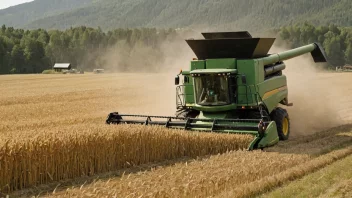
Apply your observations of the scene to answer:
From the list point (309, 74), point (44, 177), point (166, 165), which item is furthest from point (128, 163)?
point (309, 74)

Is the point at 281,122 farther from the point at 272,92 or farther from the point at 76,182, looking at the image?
the point at 76,182

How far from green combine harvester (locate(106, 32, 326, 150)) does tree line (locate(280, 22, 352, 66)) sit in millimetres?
78425

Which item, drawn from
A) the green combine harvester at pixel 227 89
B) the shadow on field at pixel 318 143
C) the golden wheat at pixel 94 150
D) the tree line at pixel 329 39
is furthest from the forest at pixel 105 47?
the golden wheat at pixel 94 150

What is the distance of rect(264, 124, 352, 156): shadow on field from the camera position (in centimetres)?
1237

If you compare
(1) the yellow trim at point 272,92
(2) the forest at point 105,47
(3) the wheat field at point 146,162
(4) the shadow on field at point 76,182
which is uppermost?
(2) the forest at point 105,47

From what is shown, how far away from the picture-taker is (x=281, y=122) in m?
15.0

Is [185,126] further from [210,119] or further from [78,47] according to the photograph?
[78,47]

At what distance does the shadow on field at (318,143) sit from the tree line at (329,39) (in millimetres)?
77542

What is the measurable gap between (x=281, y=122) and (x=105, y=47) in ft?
324

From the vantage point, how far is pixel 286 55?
17.3 meters

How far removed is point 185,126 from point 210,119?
69 cm

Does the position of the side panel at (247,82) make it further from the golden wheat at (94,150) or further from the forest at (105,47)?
the forest at (105,47)

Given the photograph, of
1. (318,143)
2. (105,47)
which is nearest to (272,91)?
(318,143)

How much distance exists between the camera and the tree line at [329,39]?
92.8 meters
